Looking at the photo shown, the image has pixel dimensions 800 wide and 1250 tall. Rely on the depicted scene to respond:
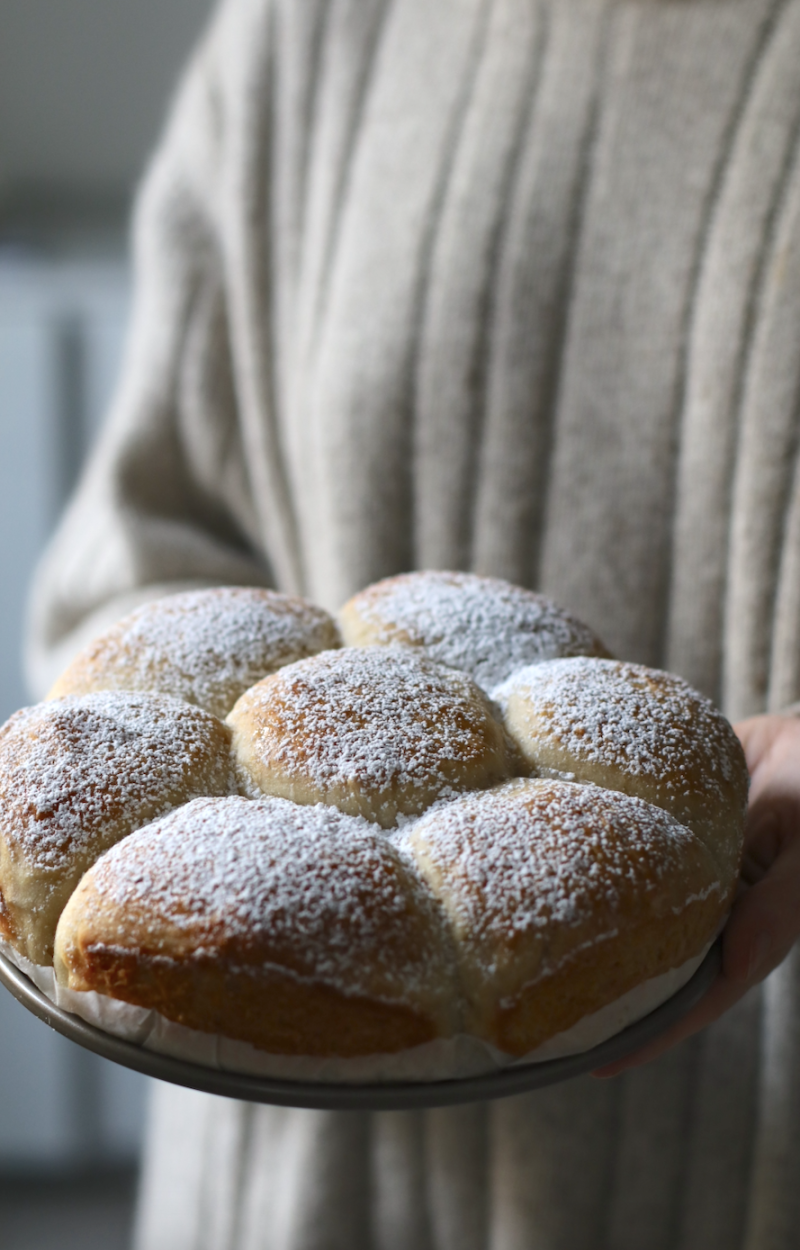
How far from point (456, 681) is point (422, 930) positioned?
171 millimetres

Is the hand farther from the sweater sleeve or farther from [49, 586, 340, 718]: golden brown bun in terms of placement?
the sweater sleeve

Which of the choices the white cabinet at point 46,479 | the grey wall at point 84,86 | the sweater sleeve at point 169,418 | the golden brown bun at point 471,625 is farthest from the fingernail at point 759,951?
the grey wall at point 84,86

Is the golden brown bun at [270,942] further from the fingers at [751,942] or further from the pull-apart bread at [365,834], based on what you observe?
the fingers at [751,942]

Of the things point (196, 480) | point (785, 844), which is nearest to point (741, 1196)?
point (785, 844)

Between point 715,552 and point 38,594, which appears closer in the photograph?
point 715,552

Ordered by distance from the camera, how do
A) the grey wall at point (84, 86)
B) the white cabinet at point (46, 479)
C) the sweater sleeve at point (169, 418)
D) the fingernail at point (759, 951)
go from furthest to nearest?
1. the white cabinet at point (46, 479)
2. the grey wall at point (84, 86)
3. the sweater sleeve at point (169, 418)
4. the fingernail at point (759, 951)

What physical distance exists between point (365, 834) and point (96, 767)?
143 mm

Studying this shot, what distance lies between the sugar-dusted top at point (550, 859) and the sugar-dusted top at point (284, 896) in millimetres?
22

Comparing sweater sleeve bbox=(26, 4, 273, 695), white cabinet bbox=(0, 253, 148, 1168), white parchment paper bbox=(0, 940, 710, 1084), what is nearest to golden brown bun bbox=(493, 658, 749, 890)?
white parchment paper bbox=(0, 940, 710, 1084)

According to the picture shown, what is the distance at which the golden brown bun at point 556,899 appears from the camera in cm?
46

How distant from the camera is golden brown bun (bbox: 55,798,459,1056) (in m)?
0.44

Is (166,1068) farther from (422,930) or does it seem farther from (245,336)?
(245,336)

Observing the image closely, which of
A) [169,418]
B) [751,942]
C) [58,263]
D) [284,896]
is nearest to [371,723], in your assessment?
[284,896]

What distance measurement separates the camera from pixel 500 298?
3.32 ft
